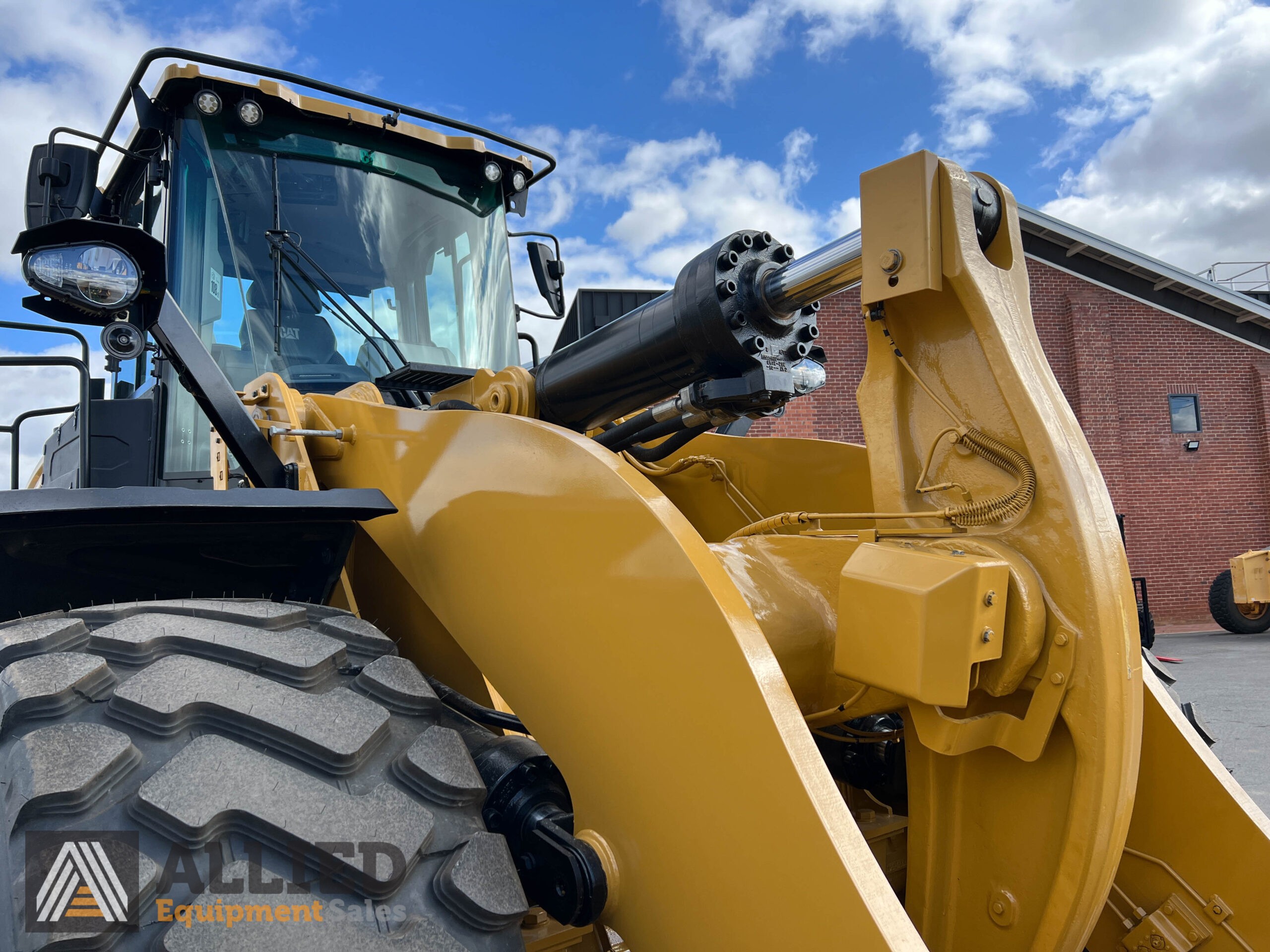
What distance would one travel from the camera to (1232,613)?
15.9 m

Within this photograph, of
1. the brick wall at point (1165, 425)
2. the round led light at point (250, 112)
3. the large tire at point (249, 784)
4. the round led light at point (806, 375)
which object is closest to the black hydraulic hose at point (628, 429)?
the round led light at point (806, 375)

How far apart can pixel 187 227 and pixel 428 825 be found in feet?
8.37

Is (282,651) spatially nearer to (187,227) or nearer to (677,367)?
(677,367)

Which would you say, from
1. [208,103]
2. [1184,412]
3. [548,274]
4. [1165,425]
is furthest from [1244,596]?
[208,103]

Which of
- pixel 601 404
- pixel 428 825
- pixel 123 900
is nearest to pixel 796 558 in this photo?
pixel 601 404

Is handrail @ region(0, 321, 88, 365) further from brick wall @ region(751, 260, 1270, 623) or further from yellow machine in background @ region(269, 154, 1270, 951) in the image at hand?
brick wall @ region(751, 260, 1270, 623)

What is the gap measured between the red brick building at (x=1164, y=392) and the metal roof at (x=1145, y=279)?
26 mm

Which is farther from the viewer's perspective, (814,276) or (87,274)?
(87,274)

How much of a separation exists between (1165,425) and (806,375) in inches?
810

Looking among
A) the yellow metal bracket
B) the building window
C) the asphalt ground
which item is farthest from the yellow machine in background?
the building window

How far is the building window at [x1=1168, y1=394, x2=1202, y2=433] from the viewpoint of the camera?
19.3 meters

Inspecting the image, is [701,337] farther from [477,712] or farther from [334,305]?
[334,305]

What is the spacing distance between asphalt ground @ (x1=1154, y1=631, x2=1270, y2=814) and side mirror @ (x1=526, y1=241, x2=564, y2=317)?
114 inches

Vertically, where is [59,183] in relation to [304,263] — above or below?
above
